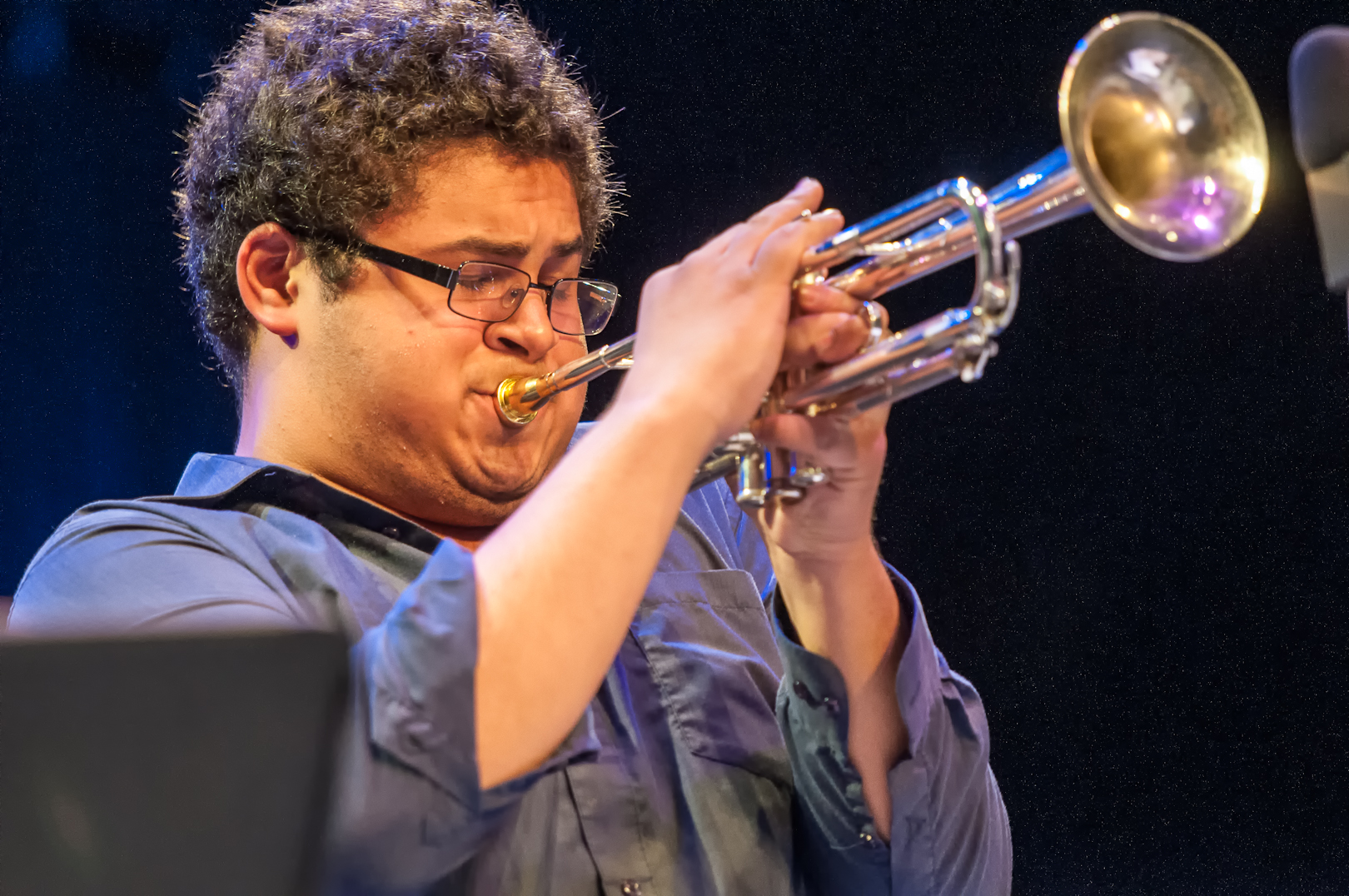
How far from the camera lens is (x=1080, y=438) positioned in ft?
9.77

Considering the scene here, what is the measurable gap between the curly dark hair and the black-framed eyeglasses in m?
0.08

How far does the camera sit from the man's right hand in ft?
3.74

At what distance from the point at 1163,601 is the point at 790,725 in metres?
1.78

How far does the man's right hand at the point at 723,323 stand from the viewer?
114 centimetres

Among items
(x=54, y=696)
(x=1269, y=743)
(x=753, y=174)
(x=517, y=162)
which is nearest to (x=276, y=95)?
(x=517, y=162)

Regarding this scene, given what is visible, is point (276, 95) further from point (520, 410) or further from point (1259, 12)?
point (1259, 12)

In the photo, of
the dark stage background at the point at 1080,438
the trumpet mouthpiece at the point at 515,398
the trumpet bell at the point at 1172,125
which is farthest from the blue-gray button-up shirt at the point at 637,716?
the dark stage background at the point at 1080,438

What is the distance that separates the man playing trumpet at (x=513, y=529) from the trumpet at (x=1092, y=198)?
0.15ft

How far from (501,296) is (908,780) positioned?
33.6 inches

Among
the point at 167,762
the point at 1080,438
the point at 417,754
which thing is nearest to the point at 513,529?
the point at 417,754

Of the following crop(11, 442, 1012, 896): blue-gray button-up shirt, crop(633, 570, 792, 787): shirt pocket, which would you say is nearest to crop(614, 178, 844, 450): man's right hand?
crop(11, 442, 1012, 896): blue-gray button-up shirt

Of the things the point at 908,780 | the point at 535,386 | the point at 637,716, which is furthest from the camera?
the point at 535,386

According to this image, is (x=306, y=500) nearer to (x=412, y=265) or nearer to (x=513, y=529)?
(x=412, y=265)

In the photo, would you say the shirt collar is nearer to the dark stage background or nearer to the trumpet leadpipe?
the trumpet leadpipe
